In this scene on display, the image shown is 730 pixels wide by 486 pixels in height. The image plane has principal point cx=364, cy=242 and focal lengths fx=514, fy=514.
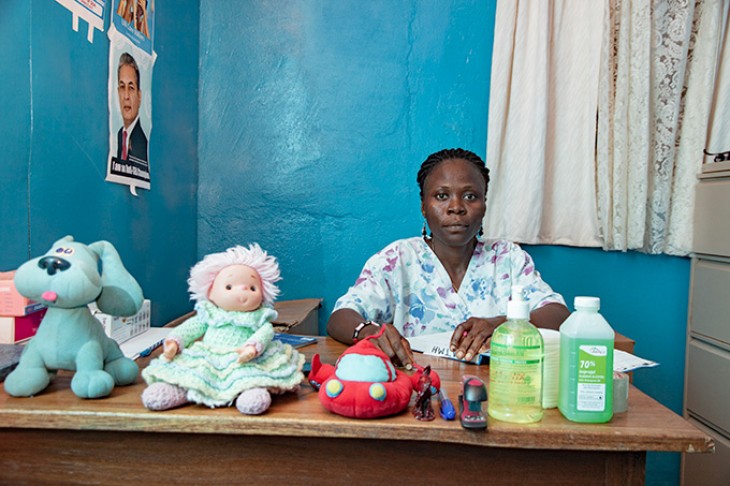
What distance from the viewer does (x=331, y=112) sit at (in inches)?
105

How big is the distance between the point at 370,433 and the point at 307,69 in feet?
7.23

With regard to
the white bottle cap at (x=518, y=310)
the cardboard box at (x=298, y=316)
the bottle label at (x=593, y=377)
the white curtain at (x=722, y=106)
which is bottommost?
the cardboard box at (x=298, y=316)

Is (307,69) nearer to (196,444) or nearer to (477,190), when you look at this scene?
(477,190)

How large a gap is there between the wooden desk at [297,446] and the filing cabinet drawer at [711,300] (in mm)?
1802

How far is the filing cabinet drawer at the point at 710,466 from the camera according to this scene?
2.35 meters

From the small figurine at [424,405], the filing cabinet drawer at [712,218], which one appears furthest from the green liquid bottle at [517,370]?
the filing cabinet drawer at [712,218]

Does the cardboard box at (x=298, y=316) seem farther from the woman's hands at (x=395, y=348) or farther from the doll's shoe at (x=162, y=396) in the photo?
the doll's shoe at (x=162, y=396)

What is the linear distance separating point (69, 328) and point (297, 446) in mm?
471

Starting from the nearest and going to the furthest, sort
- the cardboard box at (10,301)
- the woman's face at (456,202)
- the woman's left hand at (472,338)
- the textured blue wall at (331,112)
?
the cardboard box at (10,301), the woman's left hand at (472,338), the woman's face at (456,202), the textured blue wall at (331,112)

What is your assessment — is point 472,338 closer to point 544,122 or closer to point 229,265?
point 229,265

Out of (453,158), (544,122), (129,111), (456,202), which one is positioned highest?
(544,122)

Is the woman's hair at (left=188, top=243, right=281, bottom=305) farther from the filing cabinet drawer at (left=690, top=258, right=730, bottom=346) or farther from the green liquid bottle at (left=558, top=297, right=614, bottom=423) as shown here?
the filing cabinet drawer at (left=690, top=258, right=730, bottom=346)

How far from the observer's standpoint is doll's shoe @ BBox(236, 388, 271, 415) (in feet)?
2.82

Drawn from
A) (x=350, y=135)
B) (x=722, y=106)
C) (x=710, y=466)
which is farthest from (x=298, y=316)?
(x=722, y=106)
